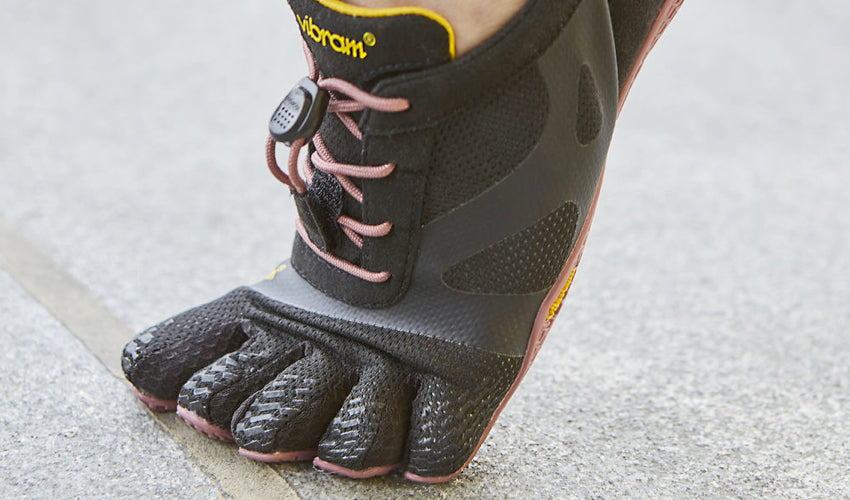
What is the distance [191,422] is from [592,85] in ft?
1.70

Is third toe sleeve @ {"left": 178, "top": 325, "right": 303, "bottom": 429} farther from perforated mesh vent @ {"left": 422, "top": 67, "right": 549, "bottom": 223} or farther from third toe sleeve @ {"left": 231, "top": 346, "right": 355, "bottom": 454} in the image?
perforated mesh vent @ {"left": 422, "top": 67, "right": 549, "bottom": 223}

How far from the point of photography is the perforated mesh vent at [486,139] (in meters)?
0.86

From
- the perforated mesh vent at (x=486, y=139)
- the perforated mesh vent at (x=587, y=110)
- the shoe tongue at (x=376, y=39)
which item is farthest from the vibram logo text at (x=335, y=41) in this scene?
the perforated mesh vent at (x=587, y=110)

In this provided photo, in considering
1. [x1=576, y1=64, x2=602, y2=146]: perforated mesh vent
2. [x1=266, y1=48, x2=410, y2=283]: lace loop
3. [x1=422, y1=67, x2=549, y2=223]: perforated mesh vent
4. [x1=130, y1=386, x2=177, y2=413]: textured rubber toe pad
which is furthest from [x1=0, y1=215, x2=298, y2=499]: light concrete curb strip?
[x1=576, y1=64, x2=602, y2=146]: perforated mesh vent

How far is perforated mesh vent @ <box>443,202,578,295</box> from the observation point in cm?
90

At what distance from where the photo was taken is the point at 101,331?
1223 millimetres

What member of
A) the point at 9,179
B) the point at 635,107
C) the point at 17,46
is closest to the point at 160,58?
the point at 17,46

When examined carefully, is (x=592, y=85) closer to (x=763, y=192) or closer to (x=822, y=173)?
(x=763, y=192)

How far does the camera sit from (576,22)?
2.86 ft

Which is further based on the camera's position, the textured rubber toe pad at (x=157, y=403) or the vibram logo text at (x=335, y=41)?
the textured rubber toe pad at (x=157, y=403)

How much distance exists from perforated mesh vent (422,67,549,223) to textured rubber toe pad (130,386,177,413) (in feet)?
1.19

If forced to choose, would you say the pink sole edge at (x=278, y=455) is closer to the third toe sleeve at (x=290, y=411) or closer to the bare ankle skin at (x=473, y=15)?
the third toe sleeve at (x=290, y=411)

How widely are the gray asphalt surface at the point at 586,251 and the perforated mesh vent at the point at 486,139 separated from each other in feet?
0.97

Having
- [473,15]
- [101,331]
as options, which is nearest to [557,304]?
[473,15]
